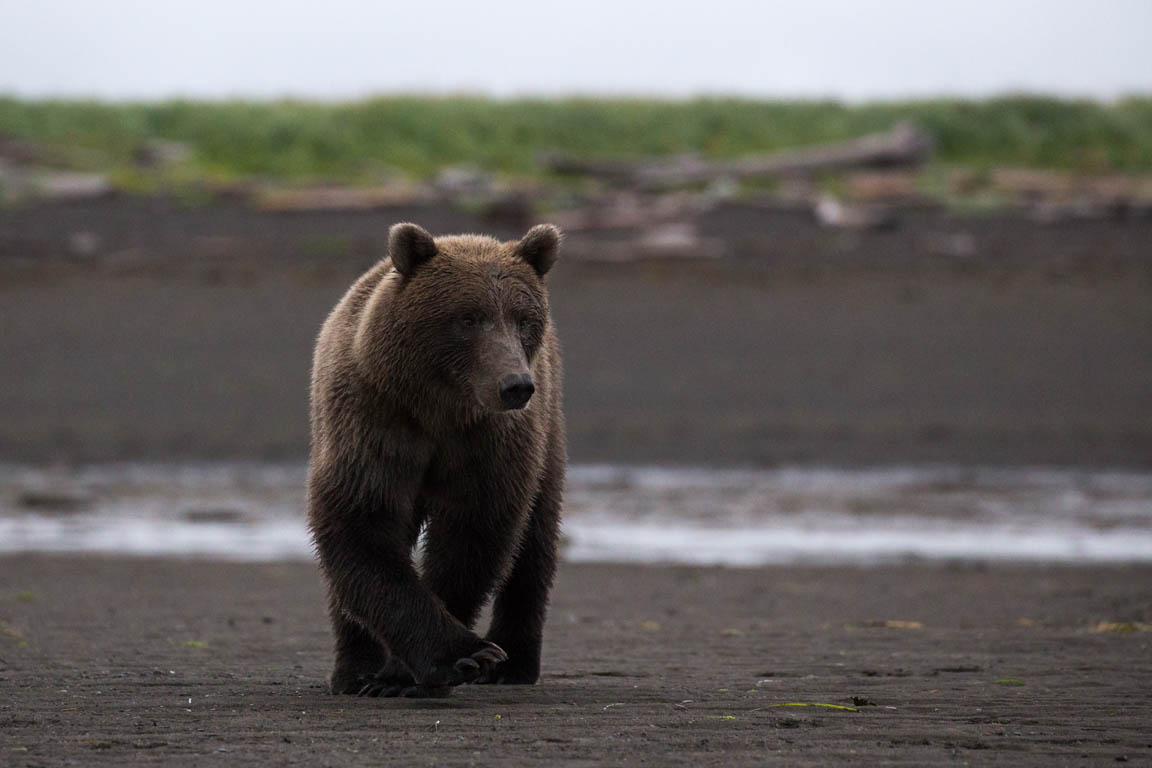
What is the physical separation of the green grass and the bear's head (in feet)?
66.7

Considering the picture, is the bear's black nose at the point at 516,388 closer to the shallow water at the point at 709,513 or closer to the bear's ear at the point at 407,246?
the bear's ear at the point at 407,246

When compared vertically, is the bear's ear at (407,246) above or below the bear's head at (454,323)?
above

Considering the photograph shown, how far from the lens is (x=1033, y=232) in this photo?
2170cm

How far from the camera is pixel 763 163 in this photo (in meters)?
24.6

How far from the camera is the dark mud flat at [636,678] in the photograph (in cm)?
433

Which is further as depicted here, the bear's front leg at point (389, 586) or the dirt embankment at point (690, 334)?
the dirt embankment at point (690, 334)

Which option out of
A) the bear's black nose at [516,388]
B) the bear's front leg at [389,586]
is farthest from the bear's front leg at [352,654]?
the bear's black nose at [516,388]

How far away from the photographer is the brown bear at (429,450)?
520 cm

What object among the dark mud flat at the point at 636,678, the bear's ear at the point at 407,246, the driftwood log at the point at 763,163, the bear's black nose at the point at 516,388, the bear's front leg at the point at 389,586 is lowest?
the dark mud flat at the point at 636,678

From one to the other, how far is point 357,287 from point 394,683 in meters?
1.51

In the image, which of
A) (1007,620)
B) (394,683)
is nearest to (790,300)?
(1007,620)

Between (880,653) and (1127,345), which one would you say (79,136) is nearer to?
(1127,345)

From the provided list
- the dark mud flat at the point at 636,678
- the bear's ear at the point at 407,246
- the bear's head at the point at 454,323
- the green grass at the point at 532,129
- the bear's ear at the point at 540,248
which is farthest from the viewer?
the green grass at the point at 532,129

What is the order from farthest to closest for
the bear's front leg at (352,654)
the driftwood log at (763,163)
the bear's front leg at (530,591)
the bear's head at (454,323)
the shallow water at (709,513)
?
the driftwood log at (763,163) → the shallow water at (709,513) → the bear's front leg at (530,591) → the bear's front leg at (352,654) → the bear's head at (454,323)
